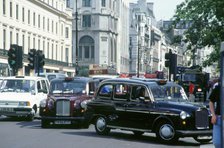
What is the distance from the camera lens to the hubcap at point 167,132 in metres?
16.1

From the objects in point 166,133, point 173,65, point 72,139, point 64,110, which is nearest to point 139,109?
point 166,133

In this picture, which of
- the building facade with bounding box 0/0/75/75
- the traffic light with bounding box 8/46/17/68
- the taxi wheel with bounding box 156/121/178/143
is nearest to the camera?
the taxi wheel with bounding box 156/121/178/143

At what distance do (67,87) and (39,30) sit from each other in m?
60.3

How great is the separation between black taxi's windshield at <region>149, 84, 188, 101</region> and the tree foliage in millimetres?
30657

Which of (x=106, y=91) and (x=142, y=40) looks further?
(x=142, y=40)

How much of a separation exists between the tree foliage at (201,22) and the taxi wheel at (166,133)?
32032mm

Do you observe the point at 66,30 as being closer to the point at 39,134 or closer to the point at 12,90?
the point at 12,90

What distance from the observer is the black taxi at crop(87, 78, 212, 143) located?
52.3 feet

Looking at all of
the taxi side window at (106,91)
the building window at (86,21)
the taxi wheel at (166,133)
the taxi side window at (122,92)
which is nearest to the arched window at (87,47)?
the building window at (86,21)

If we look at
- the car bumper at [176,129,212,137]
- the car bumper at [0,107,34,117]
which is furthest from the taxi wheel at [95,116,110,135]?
the car bumper at [0,107,34,117]

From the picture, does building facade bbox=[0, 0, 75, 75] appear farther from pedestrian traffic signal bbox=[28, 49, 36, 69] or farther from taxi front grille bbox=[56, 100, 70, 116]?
taxi front grille bbox=[56, 100, 70, 116]

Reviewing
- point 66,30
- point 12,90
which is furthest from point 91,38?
point 12,90

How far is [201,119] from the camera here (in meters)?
16.0

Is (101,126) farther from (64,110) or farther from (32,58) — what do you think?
(32,58)
